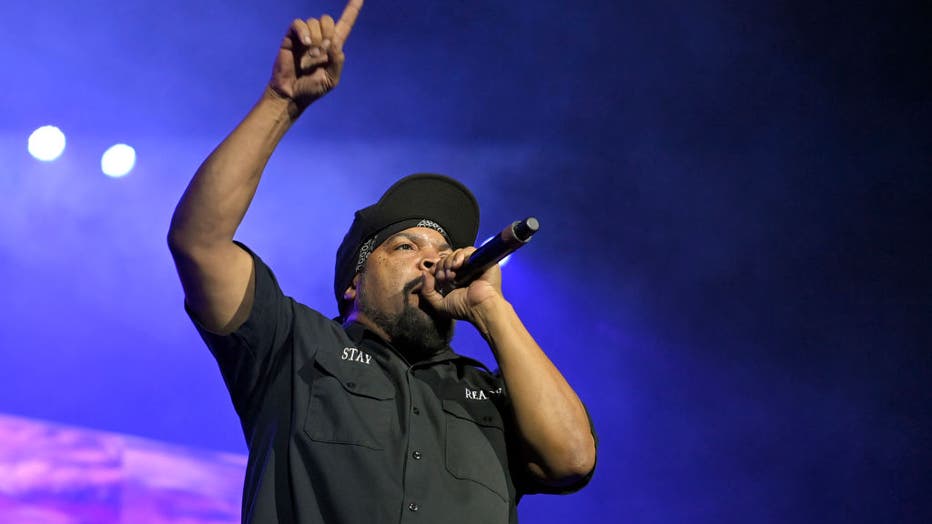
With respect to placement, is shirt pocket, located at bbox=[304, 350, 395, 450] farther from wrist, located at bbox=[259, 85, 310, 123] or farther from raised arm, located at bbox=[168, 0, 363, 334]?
wrist, located at bbox=[259, 85, 310, 123]

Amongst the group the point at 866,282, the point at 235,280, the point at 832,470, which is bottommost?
the point at 235,280

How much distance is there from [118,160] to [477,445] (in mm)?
2462

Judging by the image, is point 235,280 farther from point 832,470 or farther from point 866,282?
point 866,282

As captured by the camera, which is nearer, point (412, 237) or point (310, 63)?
point (310, 63)

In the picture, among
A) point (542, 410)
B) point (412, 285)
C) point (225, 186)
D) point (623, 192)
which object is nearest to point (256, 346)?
point (225, 186)

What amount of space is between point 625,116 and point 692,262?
75 cm

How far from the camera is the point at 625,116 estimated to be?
4.13 metres

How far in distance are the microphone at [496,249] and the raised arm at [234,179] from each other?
40 cm

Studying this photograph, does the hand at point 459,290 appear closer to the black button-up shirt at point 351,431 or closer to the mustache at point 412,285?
the mustache at point 412,285

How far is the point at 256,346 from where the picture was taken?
1575 millimetres

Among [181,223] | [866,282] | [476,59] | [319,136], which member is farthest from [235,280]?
[866,282]

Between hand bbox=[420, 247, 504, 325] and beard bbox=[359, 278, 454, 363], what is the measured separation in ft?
0.10

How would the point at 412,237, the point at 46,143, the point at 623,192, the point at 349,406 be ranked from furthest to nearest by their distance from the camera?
1. the point at 623,192
2. the point at 46,143
3. the point at 412,237
4. the point at 349,406

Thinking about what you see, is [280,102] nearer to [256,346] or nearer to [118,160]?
[256,346]
